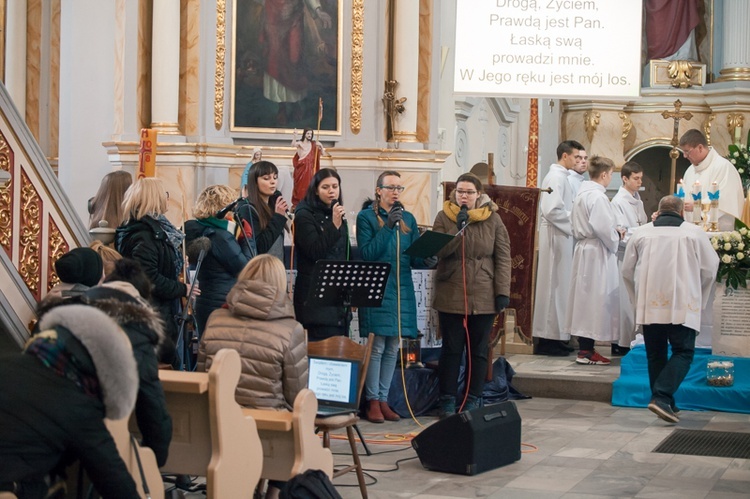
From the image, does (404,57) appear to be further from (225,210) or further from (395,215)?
(225,210)

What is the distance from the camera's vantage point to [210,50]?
11.7 m

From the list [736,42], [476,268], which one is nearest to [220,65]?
[476,268]

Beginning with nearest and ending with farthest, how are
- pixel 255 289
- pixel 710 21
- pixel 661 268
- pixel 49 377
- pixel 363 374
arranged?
pixel 49 377, pixel 255 289, pixel 363 374, pixel 661 268, pixel 710 21

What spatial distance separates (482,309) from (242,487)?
3.70 m

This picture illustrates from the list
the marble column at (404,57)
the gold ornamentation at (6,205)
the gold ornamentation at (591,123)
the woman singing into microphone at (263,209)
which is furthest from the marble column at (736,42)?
the gold ornamentation at (6,205)

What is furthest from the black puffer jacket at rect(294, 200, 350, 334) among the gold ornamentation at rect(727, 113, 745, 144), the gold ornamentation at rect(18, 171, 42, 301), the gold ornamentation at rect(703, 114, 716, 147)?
the gold ornamentation at rect(703, 114, 716, 147)

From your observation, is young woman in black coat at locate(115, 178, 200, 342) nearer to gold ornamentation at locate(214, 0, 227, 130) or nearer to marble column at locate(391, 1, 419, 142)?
gold ornamentation at locate(214, 0, 227, 130)

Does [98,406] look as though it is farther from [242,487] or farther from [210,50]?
[210,50]

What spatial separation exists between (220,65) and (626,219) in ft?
13.9

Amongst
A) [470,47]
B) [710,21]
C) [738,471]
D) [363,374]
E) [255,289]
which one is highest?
[710,21]

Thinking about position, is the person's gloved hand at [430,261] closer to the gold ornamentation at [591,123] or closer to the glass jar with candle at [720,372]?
the glass jar with candle at [720,372]

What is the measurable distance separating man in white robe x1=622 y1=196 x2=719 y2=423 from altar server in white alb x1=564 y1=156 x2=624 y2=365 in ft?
4.55

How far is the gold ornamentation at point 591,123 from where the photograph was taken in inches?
800

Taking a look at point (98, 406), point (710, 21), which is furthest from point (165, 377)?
point (710, 21)
